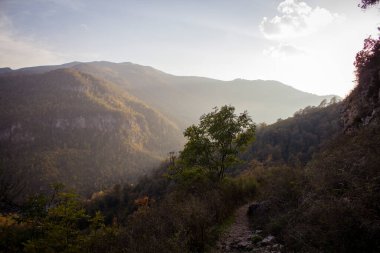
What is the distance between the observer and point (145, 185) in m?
97.8

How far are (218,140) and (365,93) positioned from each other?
958 cm

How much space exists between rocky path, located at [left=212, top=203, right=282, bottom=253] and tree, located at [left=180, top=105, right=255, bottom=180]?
7.98 meters

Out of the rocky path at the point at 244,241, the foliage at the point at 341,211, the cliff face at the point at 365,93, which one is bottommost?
the rocky path at the point at 244,241

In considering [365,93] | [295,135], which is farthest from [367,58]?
[295,135]

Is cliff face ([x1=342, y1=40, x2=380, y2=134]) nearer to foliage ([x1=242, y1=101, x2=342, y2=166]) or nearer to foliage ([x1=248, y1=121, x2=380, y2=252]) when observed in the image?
foliage ([x1=248, y1=121, x2=380, y2=252])

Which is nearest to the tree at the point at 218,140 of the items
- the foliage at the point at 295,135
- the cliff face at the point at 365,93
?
the cliff face at the point at 365,93

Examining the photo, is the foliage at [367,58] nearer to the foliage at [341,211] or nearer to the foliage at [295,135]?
the foliage at [341,211]

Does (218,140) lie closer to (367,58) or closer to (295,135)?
(367,58)

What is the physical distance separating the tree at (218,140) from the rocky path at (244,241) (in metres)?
7.98

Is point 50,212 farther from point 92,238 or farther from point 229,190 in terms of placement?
point 229,190

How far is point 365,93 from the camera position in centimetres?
1587

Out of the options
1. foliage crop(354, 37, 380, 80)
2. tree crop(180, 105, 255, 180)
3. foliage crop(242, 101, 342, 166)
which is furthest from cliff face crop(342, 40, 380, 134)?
foliage crop(242, 101, 342, 166)

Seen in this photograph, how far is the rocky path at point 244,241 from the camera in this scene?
28.6 ft

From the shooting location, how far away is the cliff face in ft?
47.9
